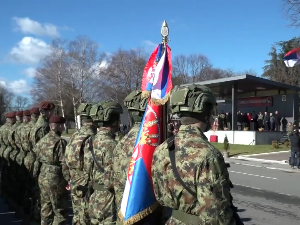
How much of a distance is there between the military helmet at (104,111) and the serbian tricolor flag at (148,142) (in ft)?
2.05

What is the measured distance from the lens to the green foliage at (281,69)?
49.2 m

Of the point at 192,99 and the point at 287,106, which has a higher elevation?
the point at 287,106

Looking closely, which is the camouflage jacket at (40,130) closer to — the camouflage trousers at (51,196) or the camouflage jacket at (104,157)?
the camouflage trousers at (51,196)

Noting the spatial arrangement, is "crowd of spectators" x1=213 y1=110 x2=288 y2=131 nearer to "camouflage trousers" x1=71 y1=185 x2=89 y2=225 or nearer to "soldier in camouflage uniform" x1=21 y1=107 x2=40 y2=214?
"soldier in camouflage uniform" x1=21 y1=107 x2=40 y2=214

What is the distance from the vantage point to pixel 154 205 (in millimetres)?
3617

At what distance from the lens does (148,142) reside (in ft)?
12.3

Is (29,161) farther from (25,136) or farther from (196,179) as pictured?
(196,179)

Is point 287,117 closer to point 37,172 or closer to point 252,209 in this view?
point 252,209

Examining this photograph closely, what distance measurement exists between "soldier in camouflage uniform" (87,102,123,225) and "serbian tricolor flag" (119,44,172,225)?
68 cm

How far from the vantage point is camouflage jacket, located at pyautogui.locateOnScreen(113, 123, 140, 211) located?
3.92m

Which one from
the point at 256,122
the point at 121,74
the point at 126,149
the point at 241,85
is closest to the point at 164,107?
the point at 126,149

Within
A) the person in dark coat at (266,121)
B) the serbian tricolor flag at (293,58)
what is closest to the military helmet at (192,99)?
the serbian tricolor flag at (293,58)

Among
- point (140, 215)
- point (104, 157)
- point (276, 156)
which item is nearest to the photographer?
point (140, 215)

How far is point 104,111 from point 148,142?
3.93 ft
